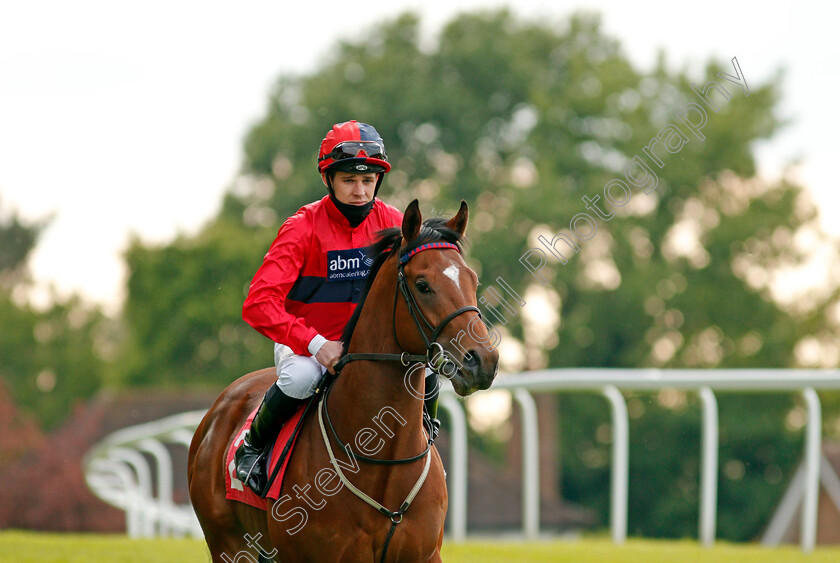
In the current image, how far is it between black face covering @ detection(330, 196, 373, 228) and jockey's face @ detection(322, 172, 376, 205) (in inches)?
0.9

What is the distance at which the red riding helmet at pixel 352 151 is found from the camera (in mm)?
3865

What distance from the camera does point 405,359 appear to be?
344 centimetres

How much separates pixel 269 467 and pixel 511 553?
3.63 m

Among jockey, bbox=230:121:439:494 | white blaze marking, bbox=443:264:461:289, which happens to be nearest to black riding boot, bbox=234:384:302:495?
jockey, bbox=230:121:439:494

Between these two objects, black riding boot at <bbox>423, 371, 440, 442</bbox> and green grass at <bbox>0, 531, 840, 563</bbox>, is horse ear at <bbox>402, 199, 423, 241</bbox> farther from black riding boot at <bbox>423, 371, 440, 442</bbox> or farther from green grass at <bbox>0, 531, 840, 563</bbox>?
green grass at <bbox>0, 531, 840, 563</bbox>

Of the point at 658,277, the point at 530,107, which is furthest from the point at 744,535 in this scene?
the point at 530,107

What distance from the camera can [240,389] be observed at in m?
4.61

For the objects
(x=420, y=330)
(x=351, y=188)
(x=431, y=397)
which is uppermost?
(x=351, y=188)

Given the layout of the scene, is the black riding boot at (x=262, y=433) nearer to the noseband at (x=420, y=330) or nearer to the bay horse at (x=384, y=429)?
the bay horse at (x=384, y=429)

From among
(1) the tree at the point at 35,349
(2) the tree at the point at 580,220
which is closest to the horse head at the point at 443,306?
(2) the tree at the point at 580,220

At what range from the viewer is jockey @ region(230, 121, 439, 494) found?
12.3 ft

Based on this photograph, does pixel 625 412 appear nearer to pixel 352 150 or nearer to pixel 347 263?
pixel 347 263

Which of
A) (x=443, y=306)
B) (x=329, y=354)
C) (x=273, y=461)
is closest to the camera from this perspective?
(x=443, y=306)

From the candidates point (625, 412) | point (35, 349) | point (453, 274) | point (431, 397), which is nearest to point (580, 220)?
point (625, 412)
